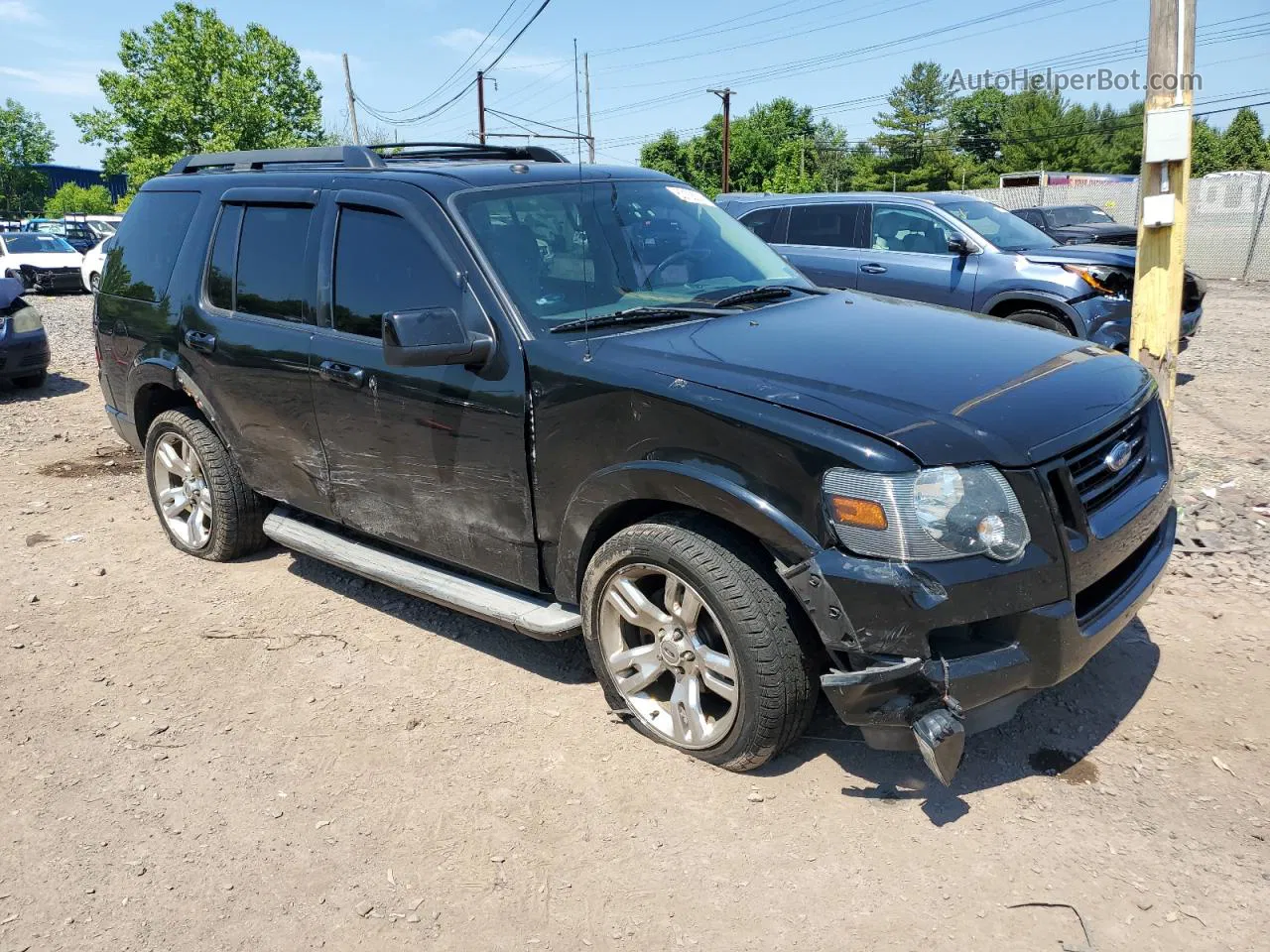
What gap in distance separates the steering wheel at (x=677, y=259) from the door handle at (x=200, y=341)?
7.35 ft

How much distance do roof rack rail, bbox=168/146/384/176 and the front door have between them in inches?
11.7

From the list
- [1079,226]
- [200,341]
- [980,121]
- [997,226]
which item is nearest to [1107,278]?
[997,226]

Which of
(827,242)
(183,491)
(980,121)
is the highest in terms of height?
(980,121)

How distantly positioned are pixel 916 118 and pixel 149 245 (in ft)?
307

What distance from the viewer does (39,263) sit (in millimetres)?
22750

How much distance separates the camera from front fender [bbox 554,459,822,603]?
2.89 m

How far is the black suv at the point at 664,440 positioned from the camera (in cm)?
278

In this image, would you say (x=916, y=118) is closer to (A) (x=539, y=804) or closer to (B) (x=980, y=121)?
(B) (x=980, y=121)

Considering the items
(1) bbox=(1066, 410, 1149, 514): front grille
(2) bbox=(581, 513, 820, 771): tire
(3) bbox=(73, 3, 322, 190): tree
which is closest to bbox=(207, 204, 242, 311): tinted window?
(2) bbox=(581, 513, 820, 771): tire

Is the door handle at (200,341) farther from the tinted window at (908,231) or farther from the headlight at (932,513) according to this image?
the tinted window at (908,231)

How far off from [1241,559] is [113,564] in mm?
5878

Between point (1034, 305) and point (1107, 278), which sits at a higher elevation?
point (1107, 278)

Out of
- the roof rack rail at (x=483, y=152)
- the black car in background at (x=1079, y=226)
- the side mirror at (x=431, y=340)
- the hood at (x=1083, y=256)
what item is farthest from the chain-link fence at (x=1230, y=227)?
the side mirror at (x=431, y=340)

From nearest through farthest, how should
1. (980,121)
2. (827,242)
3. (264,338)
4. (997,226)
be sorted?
(264,338) → (997,226) → (827,242) → (980,121)
